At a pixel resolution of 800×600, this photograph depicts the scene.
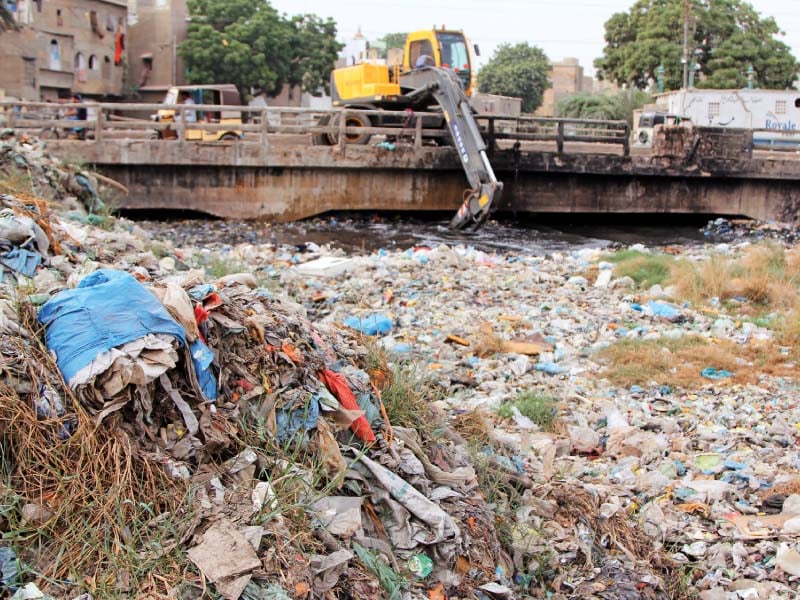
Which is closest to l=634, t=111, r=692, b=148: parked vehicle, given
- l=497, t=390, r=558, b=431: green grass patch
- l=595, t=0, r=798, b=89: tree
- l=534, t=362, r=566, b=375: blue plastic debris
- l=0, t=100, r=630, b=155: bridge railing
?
l=0, t=100, r=630, b=155: bridge railing

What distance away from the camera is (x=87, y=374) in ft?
10.3

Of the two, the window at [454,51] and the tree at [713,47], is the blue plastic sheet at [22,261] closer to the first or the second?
the window at [454,51]

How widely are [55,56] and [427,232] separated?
33.3 metres

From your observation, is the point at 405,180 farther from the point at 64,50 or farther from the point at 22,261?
the point at 64,50

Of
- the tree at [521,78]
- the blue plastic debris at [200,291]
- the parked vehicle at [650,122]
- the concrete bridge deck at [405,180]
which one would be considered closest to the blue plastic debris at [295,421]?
the blue plastic debris at [200,291]

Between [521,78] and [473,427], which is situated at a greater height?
[521,78]

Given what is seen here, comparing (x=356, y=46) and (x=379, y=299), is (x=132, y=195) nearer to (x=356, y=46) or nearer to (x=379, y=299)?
(x=379, y=299)

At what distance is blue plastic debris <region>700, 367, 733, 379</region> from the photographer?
6.97 m

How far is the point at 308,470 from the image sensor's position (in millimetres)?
3289

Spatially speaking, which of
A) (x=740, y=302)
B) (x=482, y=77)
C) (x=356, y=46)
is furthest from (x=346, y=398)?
(x=356, y=46)

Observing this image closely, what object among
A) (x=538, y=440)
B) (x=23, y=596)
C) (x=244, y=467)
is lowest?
(x=538, y=440)

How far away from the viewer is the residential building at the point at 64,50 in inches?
1598

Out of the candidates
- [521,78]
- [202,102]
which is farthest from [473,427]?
[521,78]

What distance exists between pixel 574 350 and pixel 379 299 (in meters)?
2.49
